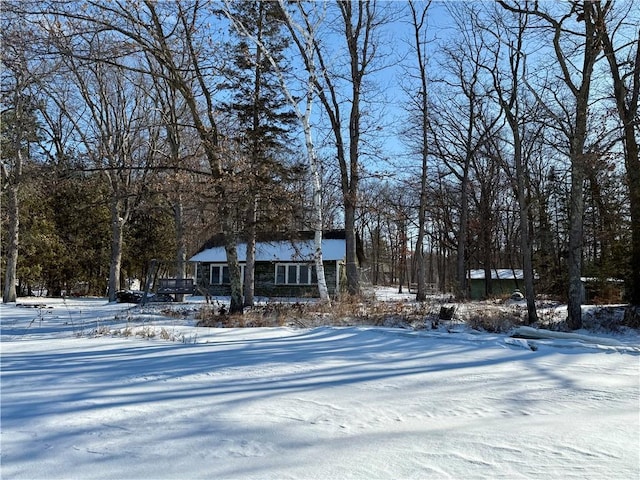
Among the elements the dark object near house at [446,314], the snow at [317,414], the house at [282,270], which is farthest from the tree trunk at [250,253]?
the house at [282,270]

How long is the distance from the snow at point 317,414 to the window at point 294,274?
2270cm

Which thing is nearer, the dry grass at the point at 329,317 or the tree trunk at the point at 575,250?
the dry grass at the point at 329,317

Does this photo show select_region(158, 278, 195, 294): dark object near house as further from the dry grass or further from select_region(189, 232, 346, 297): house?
select_region(189, 232, 346, 297): house

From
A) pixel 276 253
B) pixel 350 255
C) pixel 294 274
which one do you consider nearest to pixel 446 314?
pixel 350 255

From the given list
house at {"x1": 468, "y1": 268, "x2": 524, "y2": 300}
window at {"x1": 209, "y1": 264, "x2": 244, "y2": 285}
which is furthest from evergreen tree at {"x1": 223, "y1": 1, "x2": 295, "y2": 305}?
house at {"x1": 468, "y1": 268, "x2": 524, "y2": 300}

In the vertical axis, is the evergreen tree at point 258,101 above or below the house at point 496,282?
above

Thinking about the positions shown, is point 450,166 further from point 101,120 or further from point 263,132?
point 101,120

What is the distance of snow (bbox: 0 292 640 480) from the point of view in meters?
2.42

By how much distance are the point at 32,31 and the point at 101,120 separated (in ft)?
39.1

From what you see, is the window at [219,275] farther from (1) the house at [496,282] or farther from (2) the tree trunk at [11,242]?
(1) the house at [496,282]

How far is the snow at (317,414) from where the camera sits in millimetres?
2420

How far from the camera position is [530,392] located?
385 cm

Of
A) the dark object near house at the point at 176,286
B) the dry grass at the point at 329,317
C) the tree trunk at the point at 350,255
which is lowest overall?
the dry grass at the point at 329,317

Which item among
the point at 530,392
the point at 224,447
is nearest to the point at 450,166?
the point at 530,392
